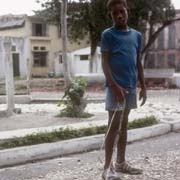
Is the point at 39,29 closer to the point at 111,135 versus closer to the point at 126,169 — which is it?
the point at 126,169

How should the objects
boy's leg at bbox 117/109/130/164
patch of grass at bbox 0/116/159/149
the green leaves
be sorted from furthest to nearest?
the green leaves < patch of grass at bbox 0/116/159/149 < boy's leg at bbox 117/109/130/164

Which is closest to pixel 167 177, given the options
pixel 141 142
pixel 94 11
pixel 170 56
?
pixel 141 142

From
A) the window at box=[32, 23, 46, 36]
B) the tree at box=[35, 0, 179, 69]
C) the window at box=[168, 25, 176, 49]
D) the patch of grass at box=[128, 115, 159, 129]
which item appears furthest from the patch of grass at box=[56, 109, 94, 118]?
the window at box=[32, 23, 46, 36]

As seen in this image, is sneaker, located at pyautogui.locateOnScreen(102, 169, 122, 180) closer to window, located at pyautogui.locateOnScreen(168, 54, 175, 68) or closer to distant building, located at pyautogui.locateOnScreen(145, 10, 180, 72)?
distant building, located at pyautogui.locateOnScreen(145, 10, 180, 72)

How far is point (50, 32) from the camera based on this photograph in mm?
39938

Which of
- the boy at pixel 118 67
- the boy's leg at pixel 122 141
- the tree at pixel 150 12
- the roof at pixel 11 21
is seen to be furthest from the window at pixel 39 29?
the boy at pixel 118 67

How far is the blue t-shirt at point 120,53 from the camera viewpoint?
4332mm

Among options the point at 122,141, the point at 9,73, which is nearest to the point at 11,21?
the point at 9,73

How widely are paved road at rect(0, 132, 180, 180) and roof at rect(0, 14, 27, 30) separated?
110 ft

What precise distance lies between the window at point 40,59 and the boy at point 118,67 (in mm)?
34844

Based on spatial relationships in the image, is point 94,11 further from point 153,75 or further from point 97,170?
point 97,170

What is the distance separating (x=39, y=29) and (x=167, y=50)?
11.6 metres

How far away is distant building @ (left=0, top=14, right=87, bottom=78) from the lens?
123 ft

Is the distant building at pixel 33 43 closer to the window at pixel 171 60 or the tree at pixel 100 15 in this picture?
the window at pixel 171 60
